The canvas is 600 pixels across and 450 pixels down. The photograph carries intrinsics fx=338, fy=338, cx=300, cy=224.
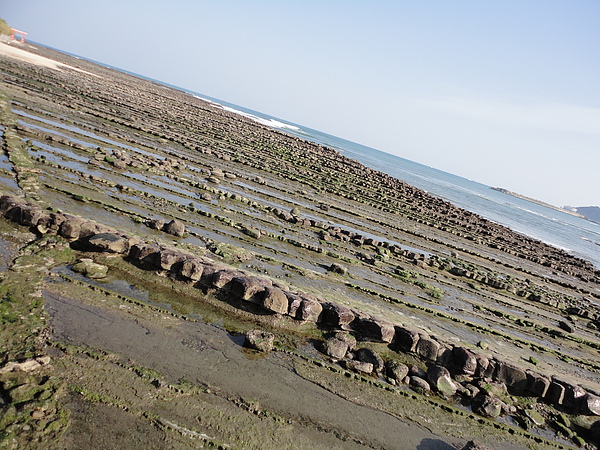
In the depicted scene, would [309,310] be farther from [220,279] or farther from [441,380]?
[441,380]

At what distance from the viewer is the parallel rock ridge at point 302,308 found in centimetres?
1040

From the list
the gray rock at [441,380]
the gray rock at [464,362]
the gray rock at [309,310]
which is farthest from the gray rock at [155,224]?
the gray rock at [464,362]

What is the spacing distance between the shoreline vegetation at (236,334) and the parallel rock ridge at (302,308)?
52 mm

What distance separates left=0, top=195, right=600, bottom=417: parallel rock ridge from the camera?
34.1ft

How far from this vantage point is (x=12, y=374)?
5848 millimetres

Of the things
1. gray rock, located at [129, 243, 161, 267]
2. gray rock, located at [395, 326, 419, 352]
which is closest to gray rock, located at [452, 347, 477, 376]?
gray rock, located at [395, 326, 419, 352]

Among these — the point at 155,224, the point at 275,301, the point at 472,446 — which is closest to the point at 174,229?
the point at 155,224

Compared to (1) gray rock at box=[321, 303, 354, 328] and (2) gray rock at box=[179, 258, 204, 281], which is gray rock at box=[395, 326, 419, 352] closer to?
(1) gray rock at box=[321, 303, 354, 328]

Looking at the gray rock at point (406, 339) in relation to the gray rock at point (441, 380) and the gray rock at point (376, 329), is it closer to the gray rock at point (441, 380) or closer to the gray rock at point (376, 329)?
the gray rock at point (376, 329)

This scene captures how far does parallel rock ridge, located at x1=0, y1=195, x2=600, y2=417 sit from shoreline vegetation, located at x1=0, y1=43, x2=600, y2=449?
5 centimetres

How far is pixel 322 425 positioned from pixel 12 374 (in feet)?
19.1

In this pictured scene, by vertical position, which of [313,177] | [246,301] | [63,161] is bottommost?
[246,301]

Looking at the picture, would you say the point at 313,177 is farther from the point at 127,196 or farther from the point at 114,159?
the point at 127,196

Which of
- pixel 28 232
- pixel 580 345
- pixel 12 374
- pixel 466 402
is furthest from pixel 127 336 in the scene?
pixel 580 345
